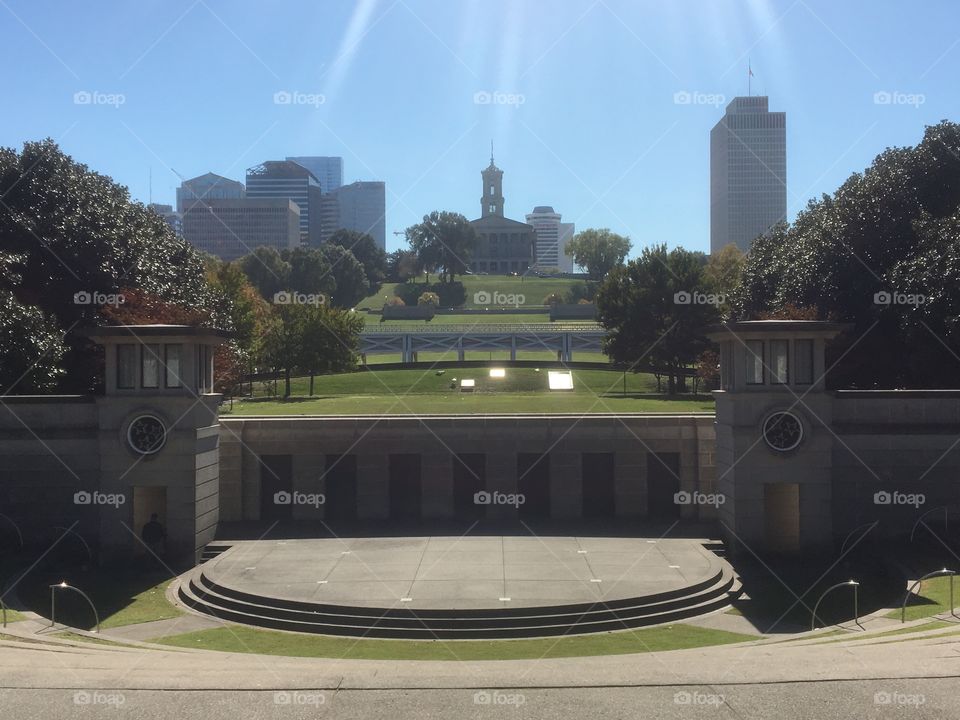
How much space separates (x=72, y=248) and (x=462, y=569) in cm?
3373

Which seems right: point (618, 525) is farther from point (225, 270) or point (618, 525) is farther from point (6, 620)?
point (225, 270)

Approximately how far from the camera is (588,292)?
568 feet

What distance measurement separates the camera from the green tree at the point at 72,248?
47.5 m

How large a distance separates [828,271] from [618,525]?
25.1 m

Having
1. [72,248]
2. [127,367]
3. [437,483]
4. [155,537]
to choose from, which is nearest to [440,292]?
[72,248]

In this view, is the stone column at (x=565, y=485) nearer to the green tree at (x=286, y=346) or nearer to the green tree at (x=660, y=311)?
the green tree at (x=660, y=311)

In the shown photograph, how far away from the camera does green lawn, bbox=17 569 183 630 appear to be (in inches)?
910

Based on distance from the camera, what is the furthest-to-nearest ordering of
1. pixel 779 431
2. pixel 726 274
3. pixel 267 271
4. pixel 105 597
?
pixel 267 271 → pixel 726 274 → pixel 779 431 → pixel 105 597

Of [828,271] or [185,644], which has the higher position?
[828,271]

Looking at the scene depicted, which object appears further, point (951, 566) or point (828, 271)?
point (828, 271)

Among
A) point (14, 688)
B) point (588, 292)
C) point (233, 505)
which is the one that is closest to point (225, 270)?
point (233, 505)

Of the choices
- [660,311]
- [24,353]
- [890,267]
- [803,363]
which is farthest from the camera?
Answer: [660,311]

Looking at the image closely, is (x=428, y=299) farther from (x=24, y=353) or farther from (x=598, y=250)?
(x=24, y=353)

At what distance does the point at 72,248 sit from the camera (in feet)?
160
